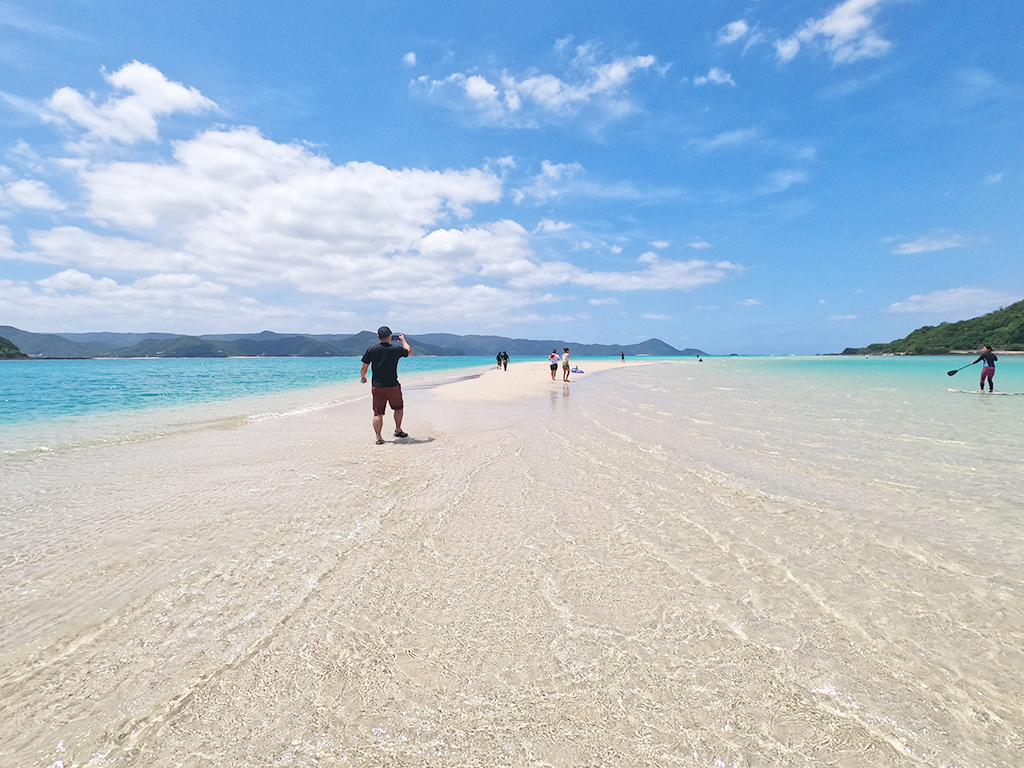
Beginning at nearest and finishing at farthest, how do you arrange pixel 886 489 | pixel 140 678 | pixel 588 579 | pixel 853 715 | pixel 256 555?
pixel 853 715 < pixel 140 678 < pixel 588 579 < pixel 256 555 < pixel 886 489

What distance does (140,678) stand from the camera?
2.90m

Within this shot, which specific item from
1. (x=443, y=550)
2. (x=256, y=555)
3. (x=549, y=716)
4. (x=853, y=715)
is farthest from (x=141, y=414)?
(x=853, y=715)

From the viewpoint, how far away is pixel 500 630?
3.39 metres

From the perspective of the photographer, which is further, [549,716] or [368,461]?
[368,461]

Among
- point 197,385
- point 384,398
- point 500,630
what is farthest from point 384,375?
point 197,385

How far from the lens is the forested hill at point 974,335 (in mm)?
123000

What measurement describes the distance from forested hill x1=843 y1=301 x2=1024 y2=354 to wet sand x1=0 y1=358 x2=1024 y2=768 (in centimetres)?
16571

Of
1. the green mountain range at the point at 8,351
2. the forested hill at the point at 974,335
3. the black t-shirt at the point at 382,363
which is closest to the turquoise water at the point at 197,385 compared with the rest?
the black t-shirt at the point at 382,363

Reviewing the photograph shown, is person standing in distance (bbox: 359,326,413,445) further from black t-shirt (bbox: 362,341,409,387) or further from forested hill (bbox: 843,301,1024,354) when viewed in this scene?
forested hill (bbox: 843,301,1024,354)

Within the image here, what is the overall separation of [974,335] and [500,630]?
201 metres

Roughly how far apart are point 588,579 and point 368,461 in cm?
619

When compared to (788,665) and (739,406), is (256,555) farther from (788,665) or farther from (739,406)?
(739,406)

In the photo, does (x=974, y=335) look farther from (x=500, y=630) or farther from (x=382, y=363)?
(x=500, y=630)

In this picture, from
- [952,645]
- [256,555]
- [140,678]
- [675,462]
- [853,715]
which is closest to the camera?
[853,715]
